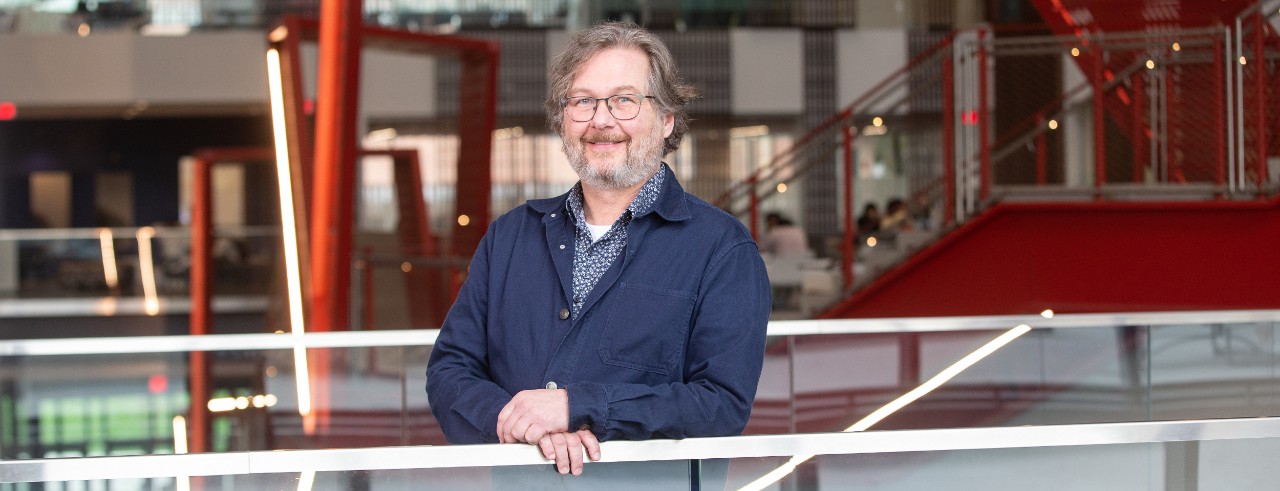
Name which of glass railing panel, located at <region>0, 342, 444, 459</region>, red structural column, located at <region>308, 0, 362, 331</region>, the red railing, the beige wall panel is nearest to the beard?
glass railing panel, located at <region>0, 342, 444, 459</region>

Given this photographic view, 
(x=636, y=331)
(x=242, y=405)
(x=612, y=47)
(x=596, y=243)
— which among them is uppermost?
(x=612, y=47)

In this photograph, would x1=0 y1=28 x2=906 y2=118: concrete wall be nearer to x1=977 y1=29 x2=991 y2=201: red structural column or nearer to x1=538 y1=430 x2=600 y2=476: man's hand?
x1=977 y1=29 x2=991 y2=201: red structural column

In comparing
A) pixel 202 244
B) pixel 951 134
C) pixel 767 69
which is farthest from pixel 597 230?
pixel 767 69

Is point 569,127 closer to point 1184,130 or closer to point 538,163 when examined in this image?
point 1184,130

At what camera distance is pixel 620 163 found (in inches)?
78.8

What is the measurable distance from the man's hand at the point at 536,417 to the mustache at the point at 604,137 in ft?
1.23

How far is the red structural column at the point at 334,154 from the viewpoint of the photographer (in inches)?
230

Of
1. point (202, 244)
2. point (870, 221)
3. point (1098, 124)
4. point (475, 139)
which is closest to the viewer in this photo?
point (1098, 124)

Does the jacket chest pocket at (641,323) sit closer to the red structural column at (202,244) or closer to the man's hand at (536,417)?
the man's hand at (536,417)

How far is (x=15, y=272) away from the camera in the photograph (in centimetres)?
1492

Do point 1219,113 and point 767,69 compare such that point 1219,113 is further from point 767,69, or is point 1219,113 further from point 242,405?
point 767,69

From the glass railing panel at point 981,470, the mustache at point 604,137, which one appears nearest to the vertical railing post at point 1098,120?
the glass railing panel at point 981,470

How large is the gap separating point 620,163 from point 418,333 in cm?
293

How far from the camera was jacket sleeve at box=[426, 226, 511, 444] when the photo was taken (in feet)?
6.49
